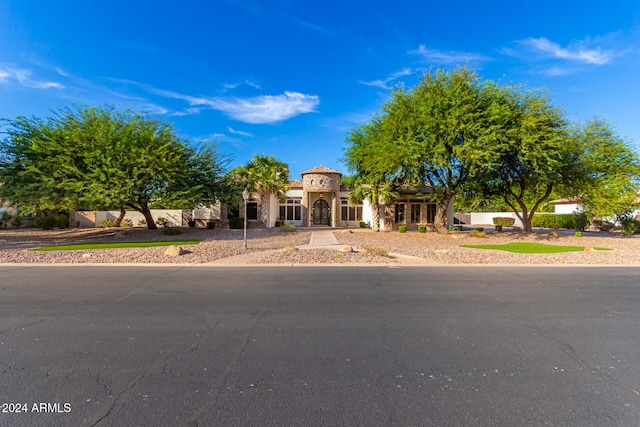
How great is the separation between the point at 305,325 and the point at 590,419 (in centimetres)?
331

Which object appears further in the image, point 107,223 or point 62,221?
point 107,223

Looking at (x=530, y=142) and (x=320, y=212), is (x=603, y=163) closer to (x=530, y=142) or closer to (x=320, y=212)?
(x=530, y=142)

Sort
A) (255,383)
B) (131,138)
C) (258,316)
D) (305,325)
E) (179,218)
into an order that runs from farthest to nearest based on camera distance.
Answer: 1. (179,218)
2. (131,138)
3. (258,316)
4. (305,325)
5. (255,383)

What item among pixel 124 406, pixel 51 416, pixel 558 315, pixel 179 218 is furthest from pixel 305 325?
pixel 179 218

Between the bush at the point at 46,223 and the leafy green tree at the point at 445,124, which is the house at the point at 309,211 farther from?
the leafy green tree at the point at 445,124

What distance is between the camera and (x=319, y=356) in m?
3.70

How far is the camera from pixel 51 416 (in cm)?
256

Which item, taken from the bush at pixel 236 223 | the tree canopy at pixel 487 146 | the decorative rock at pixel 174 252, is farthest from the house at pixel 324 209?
the decorative rock at pixel 174 252

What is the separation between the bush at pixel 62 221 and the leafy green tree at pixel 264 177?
1634 centimetres

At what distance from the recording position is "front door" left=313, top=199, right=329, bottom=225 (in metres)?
34.9

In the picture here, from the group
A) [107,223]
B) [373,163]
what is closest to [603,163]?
[373,163]

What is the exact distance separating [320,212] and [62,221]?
24.2 m

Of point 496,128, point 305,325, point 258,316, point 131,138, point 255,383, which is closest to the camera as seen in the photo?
point 255,383

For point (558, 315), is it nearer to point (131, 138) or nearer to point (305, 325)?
point (305, 325)
